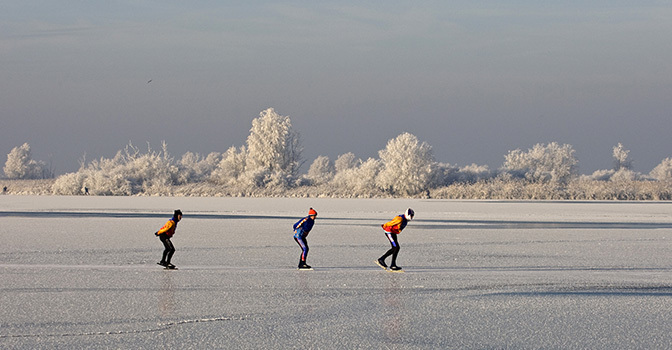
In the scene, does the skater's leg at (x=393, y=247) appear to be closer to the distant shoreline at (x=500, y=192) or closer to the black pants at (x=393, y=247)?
the black pants at (x=393, y=247)

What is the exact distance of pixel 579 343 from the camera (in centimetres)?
714

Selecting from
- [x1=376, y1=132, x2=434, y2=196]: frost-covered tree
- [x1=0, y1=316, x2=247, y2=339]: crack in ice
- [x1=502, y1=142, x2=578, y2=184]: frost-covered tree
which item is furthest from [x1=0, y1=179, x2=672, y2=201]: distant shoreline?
[x1=0, y1=316, x2=247, y2=339]: crack in ice

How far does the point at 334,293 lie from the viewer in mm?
9969

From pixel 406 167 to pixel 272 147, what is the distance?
1433 cm

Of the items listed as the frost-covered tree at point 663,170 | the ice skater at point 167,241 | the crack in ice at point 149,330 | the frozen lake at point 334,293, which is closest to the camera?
the crack in ice at point 149,330

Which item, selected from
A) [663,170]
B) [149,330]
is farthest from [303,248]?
[663,170]

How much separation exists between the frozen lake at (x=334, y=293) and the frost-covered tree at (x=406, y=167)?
126 feet

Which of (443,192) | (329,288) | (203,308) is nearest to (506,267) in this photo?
(329,288)

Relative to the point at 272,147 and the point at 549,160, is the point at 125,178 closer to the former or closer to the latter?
the point at 272,147

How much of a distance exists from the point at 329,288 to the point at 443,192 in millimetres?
46978

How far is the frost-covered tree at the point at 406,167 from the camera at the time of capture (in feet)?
189

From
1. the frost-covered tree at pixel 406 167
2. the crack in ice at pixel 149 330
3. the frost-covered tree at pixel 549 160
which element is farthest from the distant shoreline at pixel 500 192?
the crack in ice at pixel 149 330

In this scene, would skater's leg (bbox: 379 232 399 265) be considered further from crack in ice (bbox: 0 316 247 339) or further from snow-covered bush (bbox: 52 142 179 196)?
snow-covered bush (bbox: 52 142 179 196)

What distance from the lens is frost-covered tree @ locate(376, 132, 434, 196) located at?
5759 cm
